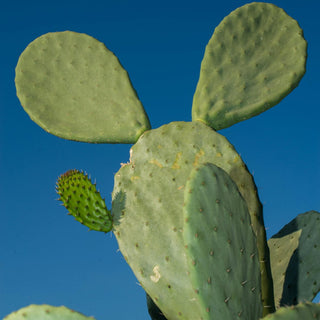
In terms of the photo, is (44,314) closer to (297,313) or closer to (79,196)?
(79,196)

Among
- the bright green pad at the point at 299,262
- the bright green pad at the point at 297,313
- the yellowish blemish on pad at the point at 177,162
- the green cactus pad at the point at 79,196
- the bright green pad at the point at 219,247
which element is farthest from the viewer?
the bright green pad at the point at 299,262

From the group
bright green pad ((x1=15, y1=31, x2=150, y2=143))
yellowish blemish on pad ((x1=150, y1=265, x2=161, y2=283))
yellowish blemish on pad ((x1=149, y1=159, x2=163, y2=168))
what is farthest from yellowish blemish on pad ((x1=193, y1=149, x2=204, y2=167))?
yellowish blemish on pad ((x1=150, y1=265, x2=161, y2=283))

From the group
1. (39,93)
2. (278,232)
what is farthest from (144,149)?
(278,232)

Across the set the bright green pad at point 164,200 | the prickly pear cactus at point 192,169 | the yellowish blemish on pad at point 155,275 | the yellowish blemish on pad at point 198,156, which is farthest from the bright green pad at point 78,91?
the yellowish blemish on pad at point 155,275

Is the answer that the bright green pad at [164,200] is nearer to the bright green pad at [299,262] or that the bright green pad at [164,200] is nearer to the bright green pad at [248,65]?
the bright green pad at [248,65]

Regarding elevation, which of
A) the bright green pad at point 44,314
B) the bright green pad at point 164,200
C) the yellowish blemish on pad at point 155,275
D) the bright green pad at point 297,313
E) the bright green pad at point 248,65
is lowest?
the bright green pad at point 297,313

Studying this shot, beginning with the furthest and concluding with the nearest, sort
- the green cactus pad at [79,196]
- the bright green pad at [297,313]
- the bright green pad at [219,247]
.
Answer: the green cactus pad at [79,196] → the bright green pad at [219,247] → the bright green pad at [297,313]

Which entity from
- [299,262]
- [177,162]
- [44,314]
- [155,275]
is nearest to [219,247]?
[155,275]

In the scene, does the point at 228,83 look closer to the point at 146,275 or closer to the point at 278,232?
the point at 278,232
